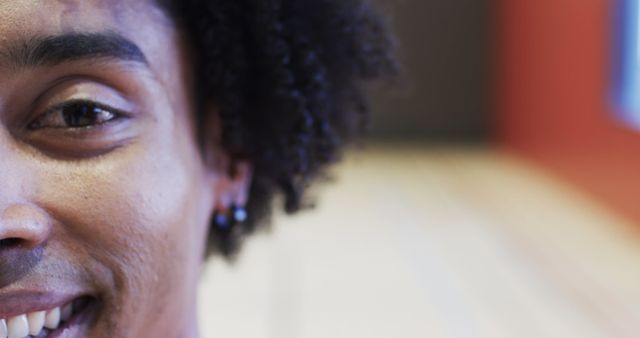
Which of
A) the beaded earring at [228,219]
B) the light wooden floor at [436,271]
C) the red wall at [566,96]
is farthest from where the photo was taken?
the red wall at [566,96]

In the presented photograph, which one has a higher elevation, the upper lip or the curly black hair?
the curly black hair

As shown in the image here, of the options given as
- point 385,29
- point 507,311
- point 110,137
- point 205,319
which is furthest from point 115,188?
point 507,311

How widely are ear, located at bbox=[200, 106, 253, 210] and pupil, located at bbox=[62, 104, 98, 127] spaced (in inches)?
8.9

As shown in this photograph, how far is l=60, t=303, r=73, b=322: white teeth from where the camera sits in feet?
3.42

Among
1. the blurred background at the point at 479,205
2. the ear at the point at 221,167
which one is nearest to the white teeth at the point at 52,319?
the ear at the point at 221,167

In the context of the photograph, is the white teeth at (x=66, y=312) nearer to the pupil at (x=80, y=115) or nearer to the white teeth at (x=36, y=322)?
the white teeth at (x=36, y=322)

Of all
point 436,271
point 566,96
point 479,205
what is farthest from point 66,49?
point 566,96

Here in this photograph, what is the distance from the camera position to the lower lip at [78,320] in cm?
104

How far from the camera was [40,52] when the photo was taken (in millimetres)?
1026

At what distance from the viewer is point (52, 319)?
1.03 m

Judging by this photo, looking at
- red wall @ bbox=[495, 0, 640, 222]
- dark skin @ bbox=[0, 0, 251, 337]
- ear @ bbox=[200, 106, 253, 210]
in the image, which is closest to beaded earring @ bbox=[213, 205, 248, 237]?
ear @ bbox=[200, 106, 253, 210]

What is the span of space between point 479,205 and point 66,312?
3.58 metres

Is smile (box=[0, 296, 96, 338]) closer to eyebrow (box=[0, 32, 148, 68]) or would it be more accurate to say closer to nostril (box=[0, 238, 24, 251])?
nostril (box=[0, 238, 24, 251])

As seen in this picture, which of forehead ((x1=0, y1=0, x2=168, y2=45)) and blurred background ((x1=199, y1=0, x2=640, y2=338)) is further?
blurred background ((x1=199, y1=0, x2=640, y2=338))
